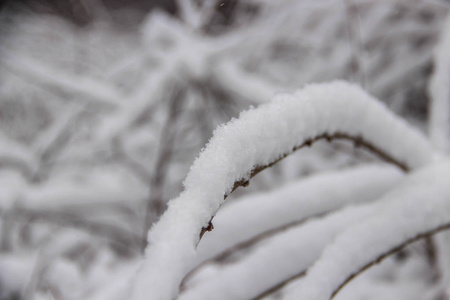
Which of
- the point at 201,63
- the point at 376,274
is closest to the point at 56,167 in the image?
the point at 201,63

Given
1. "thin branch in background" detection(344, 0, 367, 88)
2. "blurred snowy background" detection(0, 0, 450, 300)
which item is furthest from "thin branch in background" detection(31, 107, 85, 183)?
"thin branch in background" detection(344, 0, 367, 88)

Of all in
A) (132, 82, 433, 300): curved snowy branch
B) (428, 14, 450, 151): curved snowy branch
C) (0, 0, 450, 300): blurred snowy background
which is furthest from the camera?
(0, 0, 450, 300): blurred snowy background

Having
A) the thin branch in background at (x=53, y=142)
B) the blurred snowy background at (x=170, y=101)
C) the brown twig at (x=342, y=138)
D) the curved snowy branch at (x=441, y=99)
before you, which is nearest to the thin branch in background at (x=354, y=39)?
the blurred snowy background at (x=170, y=101)

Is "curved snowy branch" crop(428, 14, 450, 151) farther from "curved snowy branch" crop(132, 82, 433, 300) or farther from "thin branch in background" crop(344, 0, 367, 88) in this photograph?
"thin branch in background" crop(344, 0, 367, 88)

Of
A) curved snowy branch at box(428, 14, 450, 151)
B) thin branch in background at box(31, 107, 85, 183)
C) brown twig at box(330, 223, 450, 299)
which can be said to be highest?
thin branch in background at box(31, 107, 85, 183)

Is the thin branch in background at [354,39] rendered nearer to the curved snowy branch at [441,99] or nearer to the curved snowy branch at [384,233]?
the curved snowy branch at [441,99]

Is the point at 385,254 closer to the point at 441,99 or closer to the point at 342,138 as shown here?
the point at 342,138

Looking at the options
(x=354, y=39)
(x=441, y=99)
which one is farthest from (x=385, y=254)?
(x=354, y=39)

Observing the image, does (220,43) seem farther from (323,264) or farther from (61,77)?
(323,264)

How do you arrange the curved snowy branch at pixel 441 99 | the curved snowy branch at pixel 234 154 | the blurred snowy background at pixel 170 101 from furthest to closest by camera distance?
the blurred snowy background at pixel 170 101 → the curved snowy branch at pixel 441 99 → the curved snowy branch at pixel 234 154
